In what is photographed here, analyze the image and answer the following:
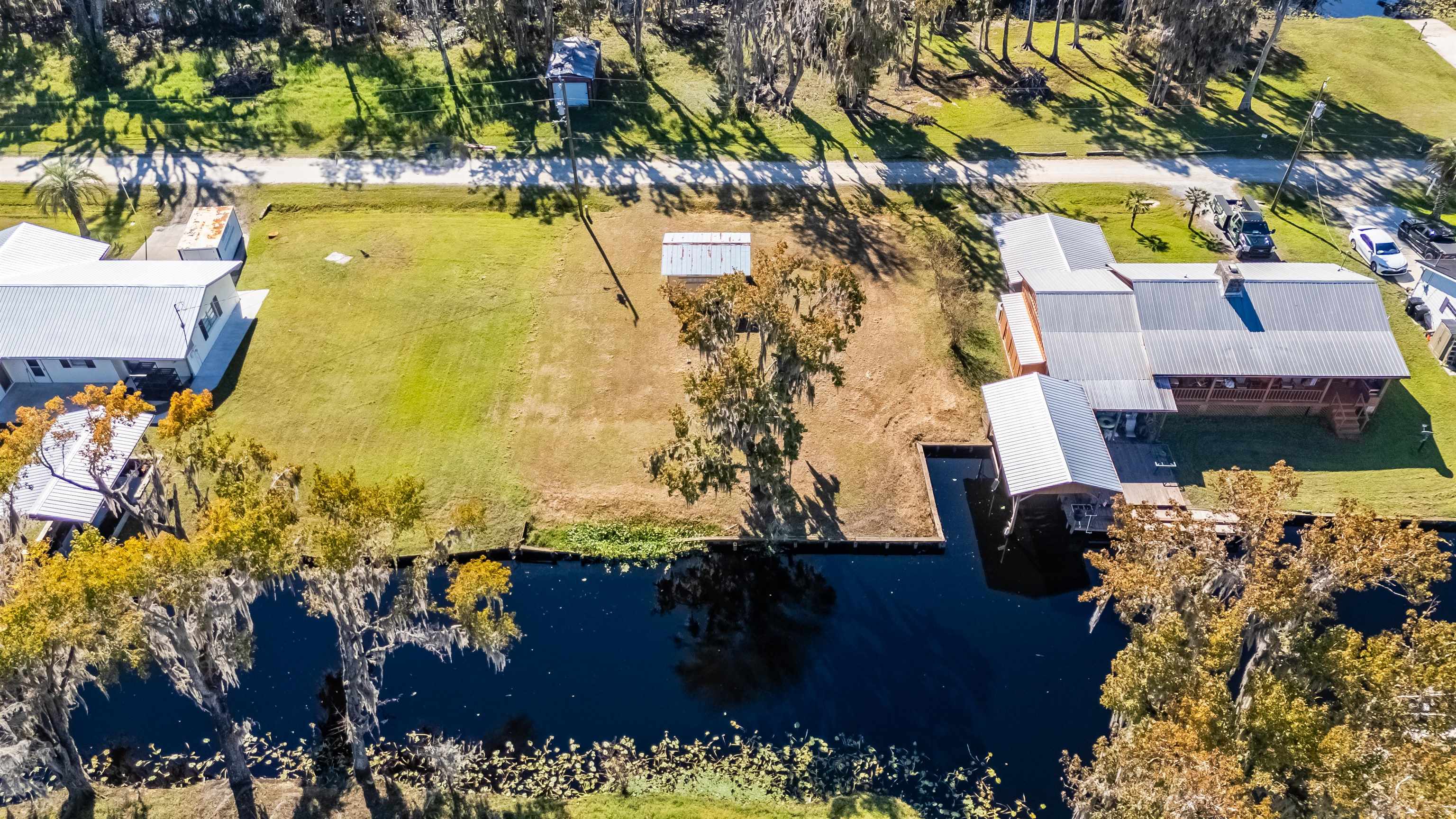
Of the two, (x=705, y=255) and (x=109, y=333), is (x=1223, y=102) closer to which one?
(x=705, y=255)

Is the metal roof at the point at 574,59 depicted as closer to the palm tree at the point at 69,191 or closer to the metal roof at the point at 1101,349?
the palm tree at the point at 69,191

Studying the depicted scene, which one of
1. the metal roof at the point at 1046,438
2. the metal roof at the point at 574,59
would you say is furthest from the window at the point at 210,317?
the metal roof at the point at 1046,438

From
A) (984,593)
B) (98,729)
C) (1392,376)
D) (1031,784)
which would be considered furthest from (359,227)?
(1392,376)

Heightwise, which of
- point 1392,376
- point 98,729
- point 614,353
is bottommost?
point 98,729

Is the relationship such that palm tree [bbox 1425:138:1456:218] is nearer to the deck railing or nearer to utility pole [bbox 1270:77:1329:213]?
utility pole [bbox 1270:77:1329:213]

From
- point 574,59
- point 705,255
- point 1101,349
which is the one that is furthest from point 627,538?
point 574,59

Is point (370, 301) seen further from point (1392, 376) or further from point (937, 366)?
point (1392, 376)
